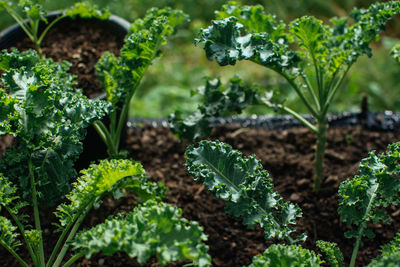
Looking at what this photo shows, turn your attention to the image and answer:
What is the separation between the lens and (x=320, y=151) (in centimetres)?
248

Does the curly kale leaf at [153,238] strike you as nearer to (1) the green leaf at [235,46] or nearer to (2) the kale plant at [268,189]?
(2) the kale plant at [268,189]

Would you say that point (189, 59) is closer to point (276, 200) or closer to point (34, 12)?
point (34, 12)

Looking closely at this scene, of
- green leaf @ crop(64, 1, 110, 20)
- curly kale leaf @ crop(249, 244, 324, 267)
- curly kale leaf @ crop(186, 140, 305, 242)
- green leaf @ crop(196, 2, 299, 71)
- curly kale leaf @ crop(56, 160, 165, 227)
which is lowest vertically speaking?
curly kale leaf @ crop(56, 160, 165, 227)

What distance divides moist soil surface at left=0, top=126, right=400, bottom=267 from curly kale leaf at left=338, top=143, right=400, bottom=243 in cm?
44

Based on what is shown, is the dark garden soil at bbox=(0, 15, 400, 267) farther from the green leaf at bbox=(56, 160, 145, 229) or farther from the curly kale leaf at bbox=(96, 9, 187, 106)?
the green leaf at bbox=(56, 160, 145, 229)

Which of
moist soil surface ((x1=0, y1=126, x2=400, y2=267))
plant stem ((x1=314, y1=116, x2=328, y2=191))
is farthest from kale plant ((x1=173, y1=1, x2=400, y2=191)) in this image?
moist soil surface ((x1=0, y1=126, x2=400, y2=267))

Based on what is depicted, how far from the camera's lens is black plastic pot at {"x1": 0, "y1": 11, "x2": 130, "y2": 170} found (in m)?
2.48

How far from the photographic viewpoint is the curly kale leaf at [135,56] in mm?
2201

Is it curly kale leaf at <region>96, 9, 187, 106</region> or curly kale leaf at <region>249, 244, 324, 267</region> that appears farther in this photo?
curly kale leaf at <region>96, 9, 187, 106</region>

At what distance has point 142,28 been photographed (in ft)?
7.88

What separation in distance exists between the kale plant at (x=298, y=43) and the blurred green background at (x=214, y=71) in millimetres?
1336

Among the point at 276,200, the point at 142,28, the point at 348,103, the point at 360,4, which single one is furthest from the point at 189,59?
the point at 276,200

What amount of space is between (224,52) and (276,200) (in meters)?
0.65

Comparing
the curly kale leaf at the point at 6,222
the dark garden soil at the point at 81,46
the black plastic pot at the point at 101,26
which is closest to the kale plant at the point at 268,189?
the curly kale leaf at the point at 6,222
